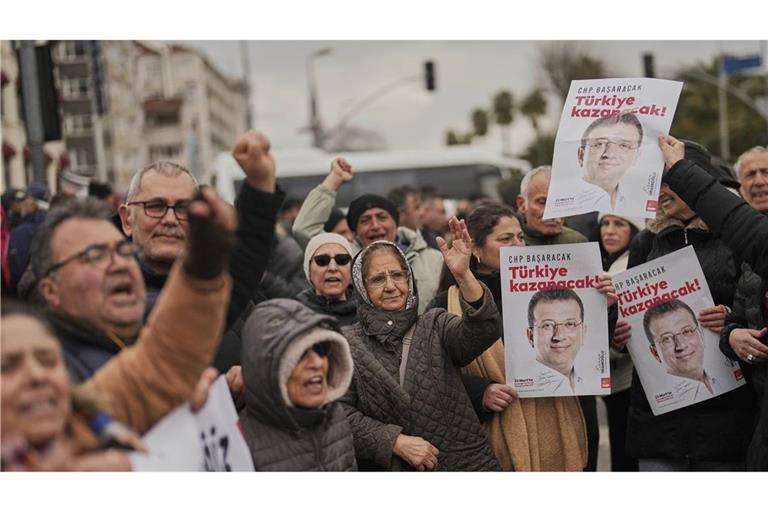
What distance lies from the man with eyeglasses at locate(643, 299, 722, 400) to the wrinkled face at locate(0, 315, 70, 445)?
286 cm

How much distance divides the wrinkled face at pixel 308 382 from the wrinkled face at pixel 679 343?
1846 millimetres

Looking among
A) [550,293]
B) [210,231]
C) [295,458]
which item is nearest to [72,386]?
[210,231]

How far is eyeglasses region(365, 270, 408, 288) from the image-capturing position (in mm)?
4219

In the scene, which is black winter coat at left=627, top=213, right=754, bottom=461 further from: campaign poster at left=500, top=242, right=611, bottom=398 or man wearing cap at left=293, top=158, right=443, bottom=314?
man wearing cap at left=293, top=158, right=443, bottom=314

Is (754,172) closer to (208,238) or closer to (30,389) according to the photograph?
(208,238)

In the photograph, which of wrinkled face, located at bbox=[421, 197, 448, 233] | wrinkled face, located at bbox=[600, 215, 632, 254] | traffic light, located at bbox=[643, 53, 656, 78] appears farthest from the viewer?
traffic light, located at bbox=[643, 53, 656, 78]

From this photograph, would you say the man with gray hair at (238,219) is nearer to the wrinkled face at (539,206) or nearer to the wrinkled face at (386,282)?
the wrinkled face at (386,282)

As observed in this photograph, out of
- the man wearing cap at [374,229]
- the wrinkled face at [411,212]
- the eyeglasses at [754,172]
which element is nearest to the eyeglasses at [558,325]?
the eyeglasses at [754,172]

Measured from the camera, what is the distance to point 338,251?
5.00 metres

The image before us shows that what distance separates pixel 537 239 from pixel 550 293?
1.04m

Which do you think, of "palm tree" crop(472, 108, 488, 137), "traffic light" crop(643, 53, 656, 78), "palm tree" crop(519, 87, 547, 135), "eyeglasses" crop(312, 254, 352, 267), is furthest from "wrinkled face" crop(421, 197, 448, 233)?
"palm tree" crop(472, 108, 488, 137)

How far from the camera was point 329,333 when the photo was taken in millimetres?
3254

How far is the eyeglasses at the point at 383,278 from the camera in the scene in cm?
422

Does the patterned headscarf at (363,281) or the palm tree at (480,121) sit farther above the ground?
the palm tree at (480,121)
